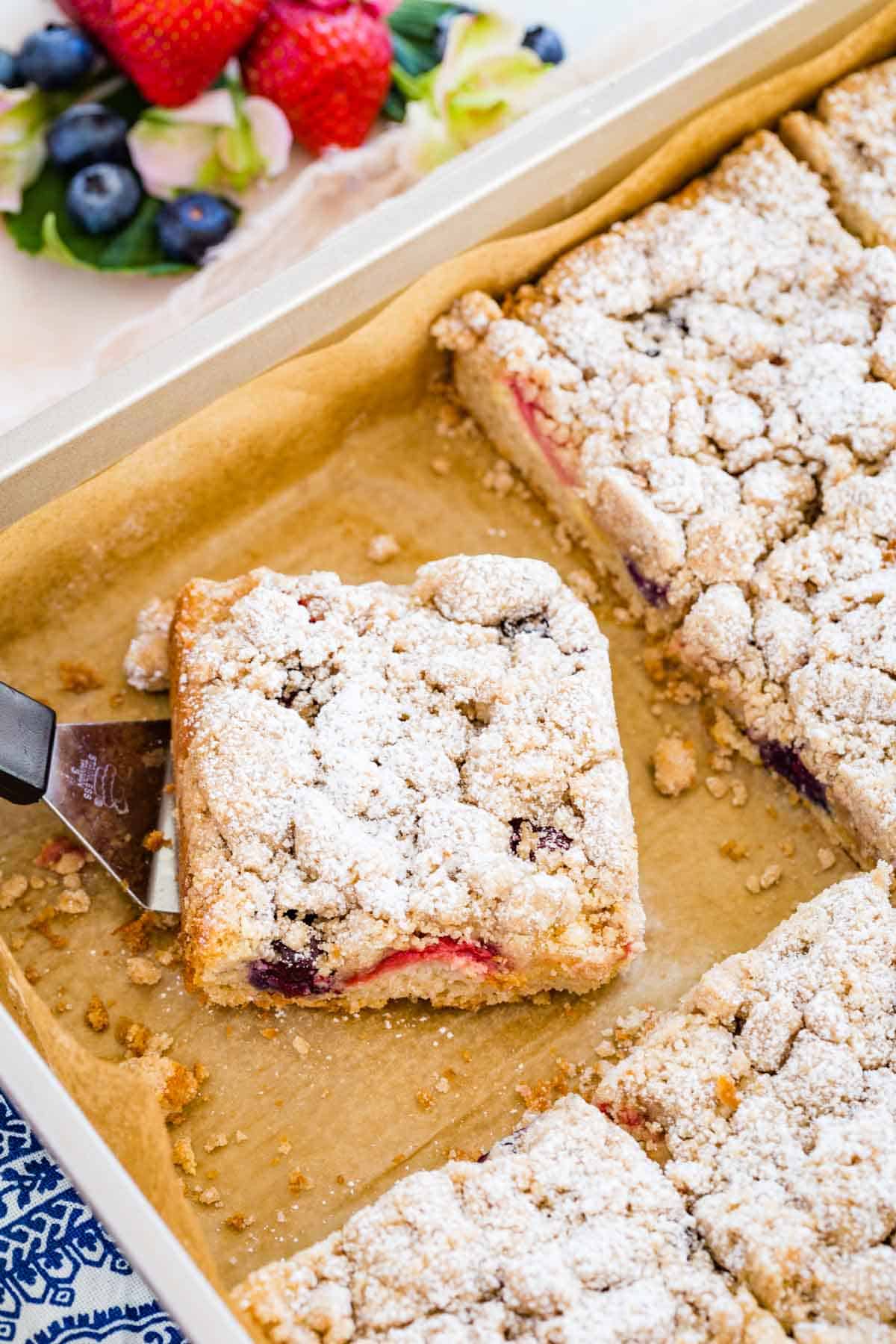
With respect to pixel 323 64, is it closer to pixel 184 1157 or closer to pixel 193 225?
pixel 193 225

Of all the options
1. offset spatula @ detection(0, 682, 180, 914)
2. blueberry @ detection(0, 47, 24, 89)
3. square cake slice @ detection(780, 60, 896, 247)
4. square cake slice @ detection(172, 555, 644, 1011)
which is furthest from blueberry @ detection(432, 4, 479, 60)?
offset spatula @ detection(0, 682, 180, 914)

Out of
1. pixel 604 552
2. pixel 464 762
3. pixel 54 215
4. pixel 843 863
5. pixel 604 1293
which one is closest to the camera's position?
pixel 604 1293

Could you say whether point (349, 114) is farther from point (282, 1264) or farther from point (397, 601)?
point (282, 1264)

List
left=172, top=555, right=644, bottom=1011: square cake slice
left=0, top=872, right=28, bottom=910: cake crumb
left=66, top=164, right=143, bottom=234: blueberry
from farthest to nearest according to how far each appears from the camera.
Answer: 1. left=66, top=164, right=143, bottom=234: blueberry
2. left=0, top=872, right=28, bottom=910: cake crumb
3. left=172, top=555, right=644, bottom=1011: square cake slice

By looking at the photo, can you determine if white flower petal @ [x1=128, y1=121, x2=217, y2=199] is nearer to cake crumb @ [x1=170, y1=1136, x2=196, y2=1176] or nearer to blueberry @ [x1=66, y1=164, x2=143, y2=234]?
blueberry @ [x1=66, y1=164, x2=143, y2=234]

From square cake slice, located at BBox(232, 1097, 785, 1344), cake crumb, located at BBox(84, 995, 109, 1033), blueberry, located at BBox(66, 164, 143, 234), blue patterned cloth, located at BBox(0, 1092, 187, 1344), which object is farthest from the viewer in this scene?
blueberry, located at BBox(66, 164, 143, 234)

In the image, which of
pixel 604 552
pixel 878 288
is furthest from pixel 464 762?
pixel 878 288

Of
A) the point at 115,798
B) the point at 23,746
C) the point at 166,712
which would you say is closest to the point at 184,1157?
the point at 115,798
